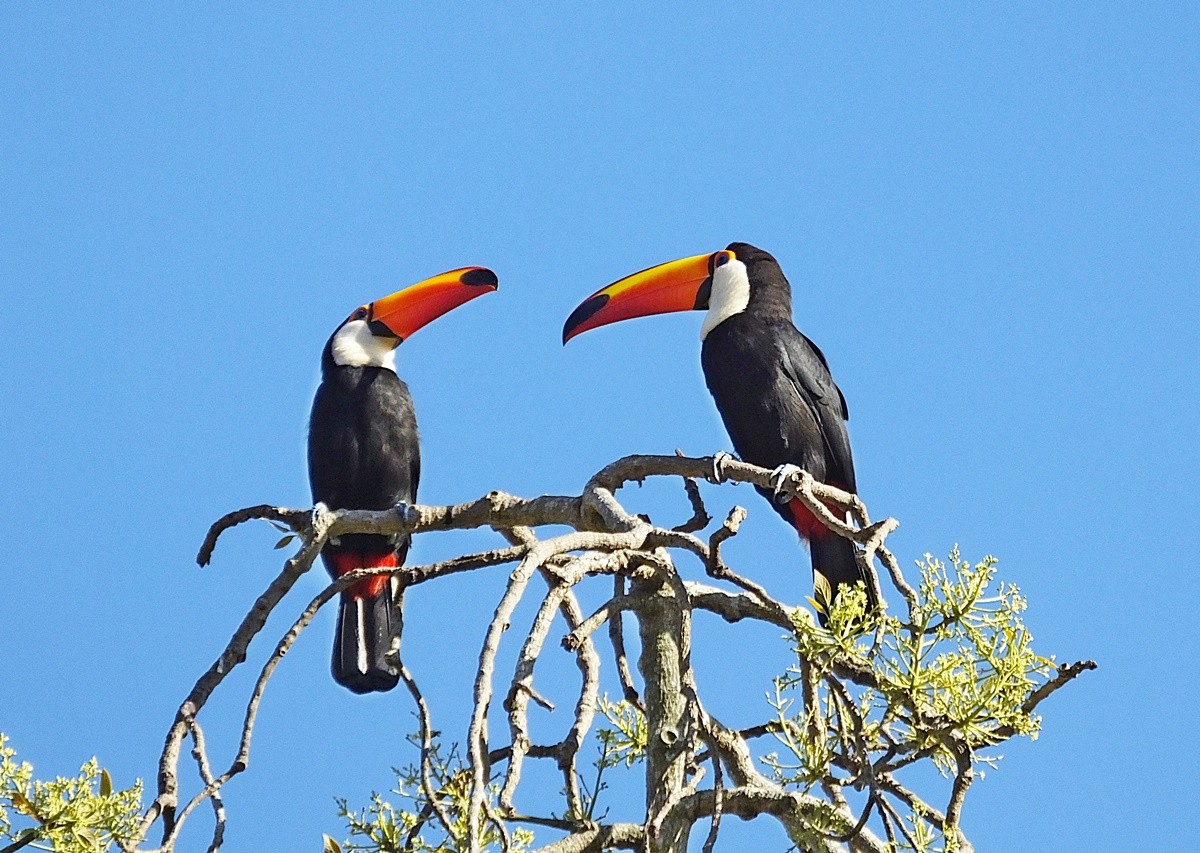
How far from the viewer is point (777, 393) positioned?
5.41 metres

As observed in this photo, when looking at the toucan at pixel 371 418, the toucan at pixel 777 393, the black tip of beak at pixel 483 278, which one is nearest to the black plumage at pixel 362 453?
the toucan at pixel 371 418

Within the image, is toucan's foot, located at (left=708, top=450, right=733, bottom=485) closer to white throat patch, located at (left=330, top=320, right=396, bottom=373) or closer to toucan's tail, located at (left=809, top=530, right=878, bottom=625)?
toucan's tail, located at (left=809, top=530, right=878, bottom=625)

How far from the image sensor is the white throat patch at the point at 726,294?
19.4ft

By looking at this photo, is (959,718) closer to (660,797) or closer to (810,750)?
(810,750)

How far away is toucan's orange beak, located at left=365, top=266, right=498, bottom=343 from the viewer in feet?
20.5

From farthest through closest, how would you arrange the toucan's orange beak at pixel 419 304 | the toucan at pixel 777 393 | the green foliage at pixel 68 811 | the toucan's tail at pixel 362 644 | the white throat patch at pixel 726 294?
1. the toucan's orange beak at pixel 419 304
2. the white throat patch at pixel 726 294
3. the toucan at pixel 777 393
4. the toucan's tail at pixel 362 644
5. the green foliage at pixel 68 811

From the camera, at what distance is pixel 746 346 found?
5582 millimetres

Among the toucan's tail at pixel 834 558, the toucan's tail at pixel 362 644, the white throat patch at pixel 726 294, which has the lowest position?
the toucan's tail at pixel 362 644

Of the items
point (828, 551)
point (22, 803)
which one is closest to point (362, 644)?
point (828, 551)

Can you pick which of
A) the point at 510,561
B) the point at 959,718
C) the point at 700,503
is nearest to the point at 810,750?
the point at 959,718

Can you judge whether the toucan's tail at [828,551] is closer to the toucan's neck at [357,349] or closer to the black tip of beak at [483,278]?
the black tip of beak at [483,278]

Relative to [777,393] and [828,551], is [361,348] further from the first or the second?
[828,551]

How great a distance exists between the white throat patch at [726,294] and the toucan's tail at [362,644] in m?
1.78

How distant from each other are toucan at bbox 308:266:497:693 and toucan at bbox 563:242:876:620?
3.62 feet
